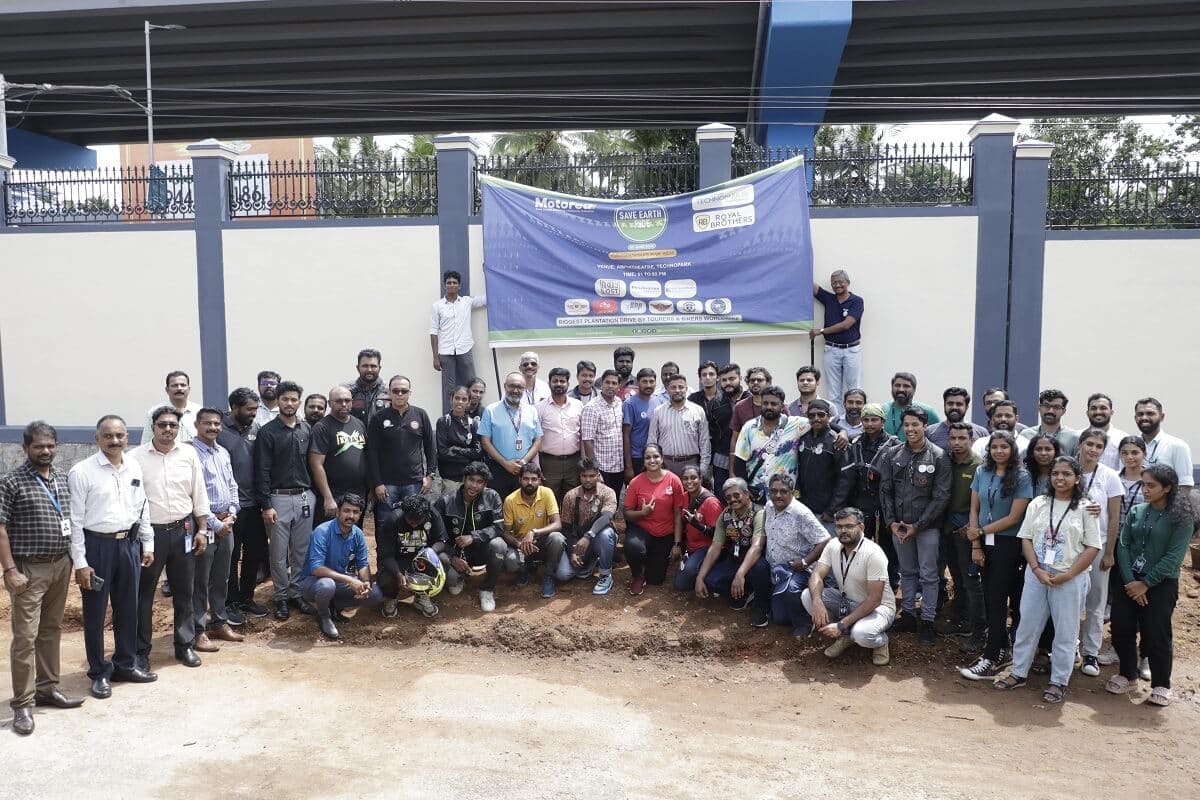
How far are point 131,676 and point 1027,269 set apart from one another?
9153mm

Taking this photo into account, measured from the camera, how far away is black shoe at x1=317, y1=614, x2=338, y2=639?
7.40 m

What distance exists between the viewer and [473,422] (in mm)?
8547

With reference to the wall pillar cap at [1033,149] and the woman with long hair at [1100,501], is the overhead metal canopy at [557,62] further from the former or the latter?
the woman with long hair at [1100,501]

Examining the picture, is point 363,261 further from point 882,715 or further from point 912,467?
point 882,715

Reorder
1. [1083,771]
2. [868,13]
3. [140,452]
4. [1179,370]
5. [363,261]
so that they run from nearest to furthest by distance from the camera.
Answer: [1083,771] < [140,452] < [1179,370] < [363,261] < [868,13]

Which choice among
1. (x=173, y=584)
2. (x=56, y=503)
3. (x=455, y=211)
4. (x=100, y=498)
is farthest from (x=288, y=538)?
(x=455, y=211)

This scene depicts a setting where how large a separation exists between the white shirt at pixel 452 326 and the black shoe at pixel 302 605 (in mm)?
3475

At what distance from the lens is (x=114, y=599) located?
6152 mm

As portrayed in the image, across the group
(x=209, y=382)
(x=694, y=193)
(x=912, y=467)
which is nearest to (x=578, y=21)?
(x=694, y=193)

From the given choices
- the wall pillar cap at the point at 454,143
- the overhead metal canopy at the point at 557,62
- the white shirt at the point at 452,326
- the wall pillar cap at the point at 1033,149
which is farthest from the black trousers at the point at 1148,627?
the overhead metal canopy at the point at 557,62

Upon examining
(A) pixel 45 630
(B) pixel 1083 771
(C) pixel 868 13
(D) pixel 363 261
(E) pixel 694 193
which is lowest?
(B) pixel 1083 771

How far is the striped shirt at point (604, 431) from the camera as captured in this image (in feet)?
27.7

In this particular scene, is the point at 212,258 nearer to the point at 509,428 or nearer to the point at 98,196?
the point at 98,196

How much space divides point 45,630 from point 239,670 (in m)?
1.35
